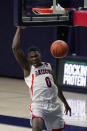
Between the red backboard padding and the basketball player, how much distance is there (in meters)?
0.73

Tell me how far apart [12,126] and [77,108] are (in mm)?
2160

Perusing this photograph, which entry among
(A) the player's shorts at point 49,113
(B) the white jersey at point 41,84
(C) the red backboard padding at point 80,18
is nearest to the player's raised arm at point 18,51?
(B) the white jersey at point 41,84

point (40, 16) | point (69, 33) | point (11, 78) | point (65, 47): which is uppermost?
point (40, 16)

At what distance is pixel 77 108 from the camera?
1020cm

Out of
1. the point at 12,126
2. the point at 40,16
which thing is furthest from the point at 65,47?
the point at 12,126

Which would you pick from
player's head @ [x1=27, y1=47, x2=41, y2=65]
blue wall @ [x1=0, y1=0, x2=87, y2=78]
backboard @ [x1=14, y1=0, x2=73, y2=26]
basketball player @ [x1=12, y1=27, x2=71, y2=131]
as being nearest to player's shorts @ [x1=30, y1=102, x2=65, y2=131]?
basketball player @ [x1=12, y1=27, x2=71, y2=131]

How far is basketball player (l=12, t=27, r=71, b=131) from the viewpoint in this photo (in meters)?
6.33

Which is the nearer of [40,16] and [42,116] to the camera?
[42,116]

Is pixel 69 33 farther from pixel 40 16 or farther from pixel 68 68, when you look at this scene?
pixel 40 16

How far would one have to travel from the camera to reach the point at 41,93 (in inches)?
250

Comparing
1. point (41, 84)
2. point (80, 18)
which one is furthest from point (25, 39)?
point (41, 84)

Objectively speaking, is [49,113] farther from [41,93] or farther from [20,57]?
[20,57]

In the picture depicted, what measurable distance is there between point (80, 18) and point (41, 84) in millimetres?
1071

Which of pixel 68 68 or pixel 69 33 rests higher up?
pixel 69 33
